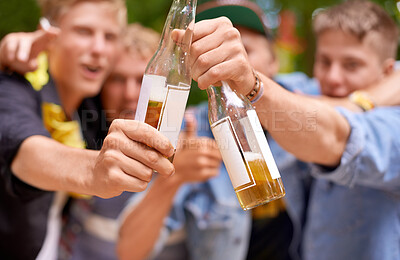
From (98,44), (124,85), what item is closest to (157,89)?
(98,44)

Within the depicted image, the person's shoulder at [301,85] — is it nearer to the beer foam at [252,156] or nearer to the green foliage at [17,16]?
the beer foam at [252,156]

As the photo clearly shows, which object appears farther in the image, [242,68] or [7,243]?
[7,243]

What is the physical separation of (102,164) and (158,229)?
1.18 metres

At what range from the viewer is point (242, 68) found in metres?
0.91

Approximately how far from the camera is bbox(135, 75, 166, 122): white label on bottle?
81 cm

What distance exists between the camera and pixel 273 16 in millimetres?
4680

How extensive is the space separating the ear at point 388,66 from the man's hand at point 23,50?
1.63m

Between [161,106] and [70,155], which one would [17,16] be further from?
[161,106]

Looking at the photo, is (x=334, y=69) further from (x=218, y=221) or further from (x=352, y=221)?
(x=218, y=221)

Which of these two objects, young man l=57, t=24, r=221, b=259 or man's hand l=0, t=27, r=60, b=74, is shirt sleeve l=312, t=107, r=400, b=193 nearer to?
young man l=57, t=24, r=221, b=259

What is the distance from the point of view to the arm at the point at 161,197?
170 cm

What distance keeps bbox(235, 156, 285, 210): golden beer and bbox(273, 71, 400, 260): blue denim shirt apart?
0.48 m

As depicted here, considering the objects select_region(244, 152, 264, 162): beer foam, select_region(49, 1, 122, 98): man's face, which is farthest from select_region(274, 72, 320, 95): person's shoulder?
select_region(244, 152, 264, 162): beer foam

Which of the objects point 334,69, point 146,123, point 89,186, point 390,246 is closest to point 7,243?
point 89,186
